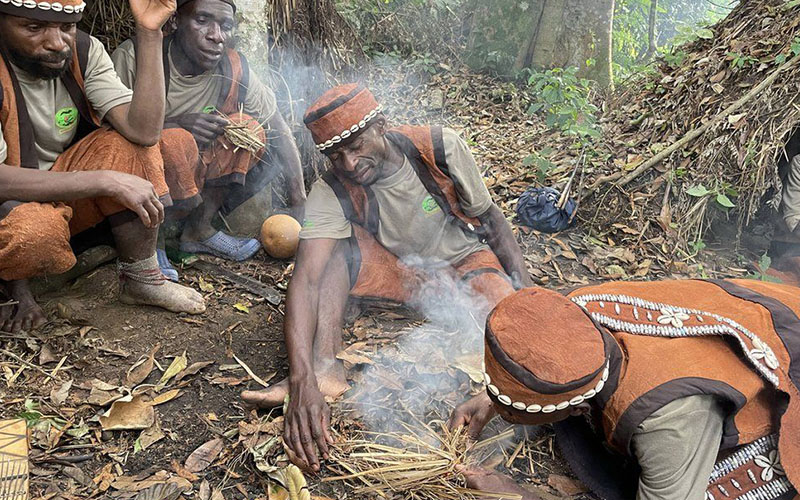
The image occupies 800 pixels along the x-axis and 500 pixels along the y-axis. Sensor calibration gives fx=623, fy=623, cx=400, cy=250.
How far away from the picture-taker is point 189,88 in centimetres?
389

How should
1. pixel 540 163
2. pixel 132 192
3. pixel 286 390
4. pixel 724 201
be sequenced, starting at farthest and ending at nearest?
pixel 540 163, pixel 724 201, pixel 132 192, pixel 286 390

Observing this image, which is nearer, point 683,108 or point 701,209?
point 701,209

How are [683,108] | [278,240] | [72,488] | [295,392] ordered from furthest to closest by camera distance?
[683,108]
[278,240]
[295,392]
[72,488]

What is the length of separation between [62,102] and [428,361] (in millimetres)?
2300

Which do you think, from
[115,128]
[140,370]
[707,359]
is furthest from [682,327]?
[115,128]

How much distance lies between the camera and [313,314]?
3205 millimetres

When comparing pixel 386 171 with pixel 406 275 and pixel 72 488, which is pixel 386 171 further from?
pixel 72 488

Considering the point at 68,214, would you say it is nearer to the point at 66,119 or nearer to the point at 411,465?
the point at 66,119

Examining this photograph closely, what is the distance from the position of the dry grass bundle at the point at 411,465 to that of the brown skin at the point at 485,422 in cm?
3

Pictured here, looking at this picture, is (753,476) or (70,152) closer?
(753,476)

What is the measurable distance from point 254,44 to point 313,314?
2.19 metres

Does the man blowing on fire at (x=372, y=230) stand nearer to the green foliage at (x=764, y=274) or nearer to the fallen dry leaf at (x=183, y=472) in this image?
the fallen dry leaf at (x=183, y=472)

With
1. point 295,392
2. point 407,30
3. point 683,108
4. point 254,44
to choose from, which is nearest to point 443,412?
point 295,392

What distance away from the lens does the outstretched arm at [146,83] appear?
3.07 meters
